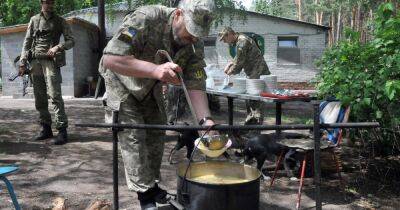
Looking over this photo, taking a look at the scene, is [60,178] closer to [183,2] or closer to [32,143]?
[32,143]

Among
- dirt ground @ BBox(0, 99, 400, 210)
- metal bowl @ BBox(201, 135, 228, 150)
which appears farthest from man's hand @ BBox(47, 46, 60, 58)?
metal bowl @ BBox(201, 135, 228, 150)

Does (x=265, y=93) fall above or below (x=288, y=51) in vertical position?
below

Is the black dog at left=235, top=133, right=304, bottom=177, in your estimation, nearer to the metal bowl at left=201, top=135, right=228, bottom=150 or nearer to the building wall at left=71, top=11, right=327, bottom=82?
A: the metal bowl at left=201, top=135, right=228, bottom=150

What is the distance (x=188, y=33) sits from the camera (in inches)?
114

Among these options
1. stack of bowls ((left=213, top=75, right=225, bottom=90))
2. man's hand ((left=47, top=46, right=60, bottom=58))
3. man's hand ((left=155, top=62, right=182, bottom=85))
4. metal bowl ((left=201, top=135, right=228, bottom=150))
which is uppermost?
man's hand ((left=47, top=46, right=60, bottom=58))

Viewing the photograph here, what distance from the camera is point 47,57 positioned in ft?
21.2

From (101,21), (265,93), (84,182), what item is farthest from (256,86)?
(101,21)

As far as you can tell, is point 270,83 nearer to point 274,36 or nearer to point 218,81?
point 218,81

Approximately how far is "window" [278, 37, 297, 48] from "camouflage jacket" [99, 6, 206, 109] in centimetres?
1701

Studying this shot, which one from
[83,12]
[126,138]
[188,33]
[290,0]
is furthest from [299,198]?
[290,0]

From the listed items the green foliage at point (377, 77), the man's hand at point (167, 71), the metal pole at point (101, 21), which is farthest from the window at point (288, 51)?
the man's hand at point (167, 71)

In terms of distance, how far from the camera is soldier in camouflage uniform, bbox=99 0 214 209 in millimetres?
2785

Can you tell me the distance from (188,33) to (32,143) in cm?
466

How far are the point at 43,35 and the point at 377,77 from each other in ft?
15.4
